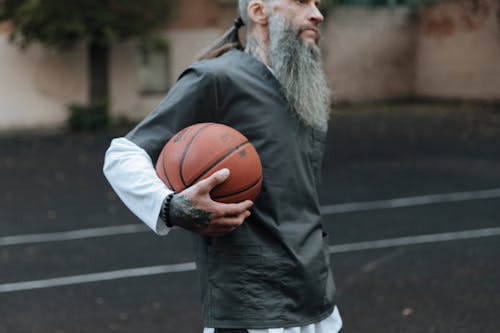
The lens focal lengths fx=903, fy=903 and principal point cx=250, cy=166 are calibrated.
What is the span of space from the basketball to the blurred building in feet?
57.3

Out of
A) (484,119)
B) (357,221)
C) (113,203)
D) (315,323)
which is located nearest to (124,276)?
(357,221)

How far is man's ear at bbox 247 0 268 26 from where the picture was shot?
3.23 meters

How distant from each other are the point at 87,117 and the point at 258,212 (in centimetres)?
1852

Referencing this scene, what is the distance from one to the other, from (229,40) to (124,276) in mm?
4489

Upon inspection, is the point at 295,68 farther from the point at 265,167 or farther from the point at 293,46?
the point at 265,167

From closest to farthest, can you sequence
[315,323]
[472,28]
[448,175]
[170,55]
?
[315,323] < [448,175] < [170,55] < [472,28]

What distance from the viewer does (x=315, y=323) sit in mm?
3176

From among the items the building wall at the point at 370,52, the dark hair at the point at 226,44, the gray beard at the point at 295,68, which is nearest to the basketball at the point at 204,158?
the gray beard at the point at 295,68

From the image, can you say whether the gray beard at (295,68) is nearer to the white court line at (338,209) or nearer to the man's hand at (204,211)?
the man's hand at (204,211)

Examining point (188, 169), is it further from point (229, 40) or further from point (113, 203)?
point (113, 203)

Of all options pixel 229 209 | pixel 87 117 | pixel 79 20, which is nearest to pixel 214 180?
pixel 229 209

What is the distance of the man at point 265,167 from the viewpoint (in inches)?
119

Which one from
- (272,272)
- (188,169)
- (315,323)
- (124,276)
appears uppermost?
(188,169)

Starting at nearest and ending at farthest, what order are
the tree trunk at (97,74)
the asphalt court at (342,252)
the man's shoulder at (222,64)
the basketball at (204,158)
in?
the basketball at (204,158), the man's shoulder at (222,64), the asphalt court at (342,252), the tree trunk at (97,74)
